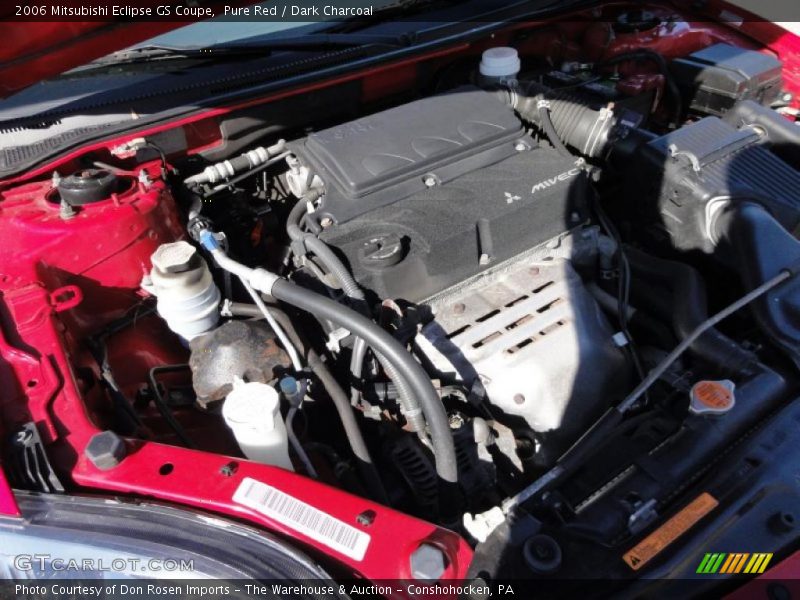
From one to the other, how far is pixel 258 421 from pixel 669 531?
2.35 ft

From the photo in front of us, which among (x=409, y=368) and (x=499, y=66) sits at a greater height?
(x=499, y=66)

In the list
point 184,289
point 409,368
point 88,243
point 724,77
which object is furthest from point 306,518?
point 724,77

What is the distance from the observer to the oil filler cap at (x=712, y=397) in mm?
1141

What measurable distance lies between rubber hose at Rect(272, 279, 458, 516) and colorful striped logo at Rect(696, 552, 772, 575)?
428 mm

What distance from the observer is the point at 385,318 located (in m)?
1.33

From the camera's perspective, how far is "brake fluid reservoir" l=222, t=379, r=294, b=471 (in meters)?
1.07

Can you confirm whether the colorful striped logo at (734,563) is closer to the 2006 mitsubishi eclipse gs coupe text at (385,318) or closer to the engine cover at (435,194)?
the 2006 mitsubishi eclipse gs coupe text at (385,318)

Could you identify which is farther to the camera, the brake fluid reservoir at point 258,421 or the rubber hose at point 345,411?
the rubber hose at point 345,411

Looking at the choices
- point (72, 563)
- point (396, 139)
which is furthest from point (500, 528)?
point (396, 139)

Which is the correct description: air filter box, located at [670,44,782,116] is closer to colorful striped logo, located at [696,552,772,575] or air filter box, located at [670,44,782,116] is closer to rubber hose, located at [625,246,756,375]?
rubber hose, located at [625,246,756,375]

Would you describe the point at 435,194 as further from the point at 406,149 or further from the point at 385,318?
the point at 385,318

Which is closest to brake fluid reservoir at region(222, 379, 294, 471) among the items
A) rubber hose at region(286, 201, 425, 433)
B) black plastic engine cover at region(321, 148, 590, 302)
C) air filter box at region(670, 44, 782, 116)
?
rubber hose at region(286, 201, 425, 433)

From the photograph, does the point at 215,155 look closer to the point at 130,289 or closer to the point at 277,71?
the point at 277,71

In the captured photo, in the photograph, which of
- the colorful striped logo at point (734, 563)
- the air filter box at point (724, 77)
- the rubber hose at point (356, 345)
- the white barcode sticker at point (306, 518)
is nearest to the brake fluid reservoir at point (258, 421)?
the white barcode sticker at point (306, 518)
